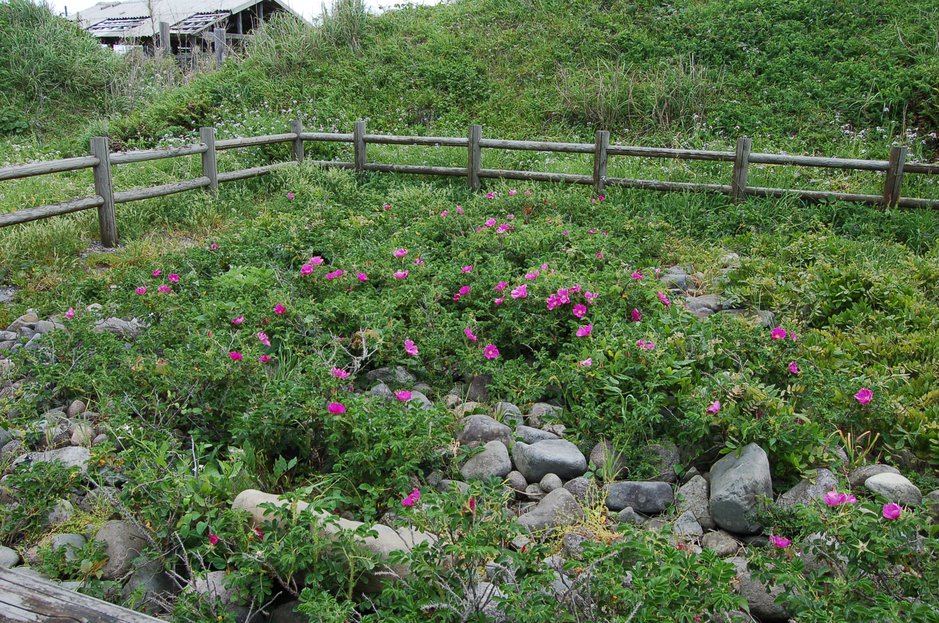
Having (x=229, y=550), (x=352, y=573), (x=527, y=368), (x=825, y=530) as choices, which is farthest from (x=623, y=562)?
(x=527, y=368)

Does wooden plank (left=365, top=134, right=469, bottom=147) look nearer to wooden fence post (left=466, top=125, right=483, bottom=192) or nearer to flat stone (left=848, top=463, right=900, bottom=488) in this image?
wooden fence post (left=466, top=125, right=483, bottom=192)

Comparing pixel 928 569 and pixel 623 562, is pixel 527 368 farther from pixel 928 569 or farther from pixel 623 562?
pixel 928 569

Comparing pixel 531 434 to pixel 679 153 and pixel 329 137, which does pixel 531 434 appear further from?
pixel 329 137

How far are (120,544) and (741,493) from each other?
2388 millimetres

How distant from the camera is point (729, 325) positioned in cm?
402

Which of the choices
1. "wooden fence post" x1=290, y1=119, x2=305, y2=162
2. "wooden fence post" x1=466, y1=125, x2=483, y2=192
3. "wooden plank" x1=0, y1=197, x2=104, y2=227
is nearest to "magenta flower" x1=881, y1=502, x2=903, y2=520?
"wooden plank" x1=0, y1=197, x2=104, y2=227

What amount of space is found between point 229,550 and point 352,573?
476 mm

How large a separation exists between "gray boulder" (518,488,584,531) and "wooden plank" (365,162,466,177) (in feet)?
21.6

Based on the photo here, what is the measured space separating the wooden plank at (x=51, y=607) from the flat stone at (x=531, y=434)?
81.2 inches

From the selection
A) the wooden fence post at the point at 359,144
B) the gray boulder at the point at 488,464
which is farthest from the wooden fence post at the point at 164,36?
the gray boulder at the point at 488,464

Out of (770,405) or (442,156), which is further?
(442,156)

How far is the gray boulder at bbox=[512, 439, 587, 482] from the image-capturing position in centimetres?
329

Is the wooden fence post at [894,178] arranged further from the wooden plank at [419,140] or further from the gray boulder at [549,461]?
the gray boulder at [549,461]

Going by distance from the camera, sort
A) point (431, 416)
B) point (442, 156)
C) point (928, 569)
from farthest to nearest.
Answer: point (442, 156)
point (431, 416)
point (928, 569)
